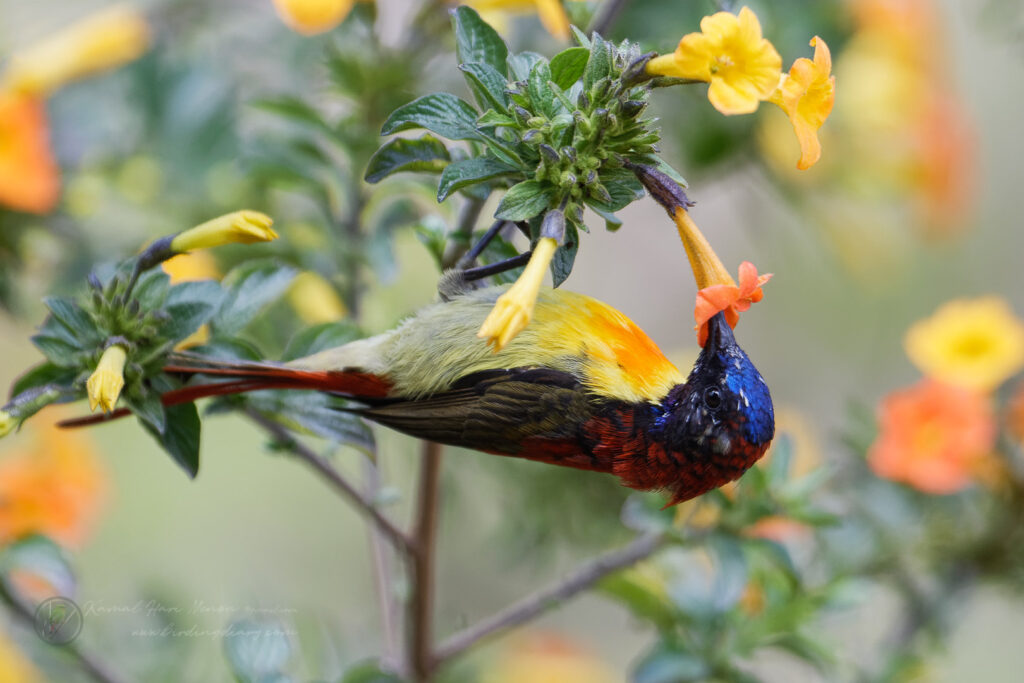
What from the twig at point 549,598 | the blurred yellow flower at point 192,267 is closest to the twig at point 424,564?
the twig at point 549,598

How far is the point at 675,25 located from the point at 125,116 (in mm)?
884

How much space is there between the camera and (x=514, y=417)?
2.72 feet

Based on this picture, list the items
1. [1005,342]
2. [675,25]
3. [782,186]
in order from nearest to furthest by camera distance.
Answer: [1005,342] < [675,25] < [782,186]

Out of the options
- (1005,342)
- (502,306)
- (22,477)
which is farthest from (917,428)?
(22,477)

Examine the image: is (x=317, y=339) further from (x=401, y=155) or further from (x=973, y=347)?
(x=973, y=347)

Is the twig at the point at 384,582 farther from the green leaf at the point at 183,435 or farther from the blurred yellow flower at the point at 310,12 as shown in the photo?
the blurred yellow flower at the point at 310,12

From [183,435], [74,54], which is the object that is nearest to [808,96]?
[183,435]

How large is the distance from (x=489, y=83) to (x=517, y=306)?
0.18 meters

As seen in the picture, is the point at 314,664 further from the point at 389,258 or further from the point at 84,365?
the point at 84,365

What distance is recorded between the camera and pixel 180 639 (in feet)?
4.63

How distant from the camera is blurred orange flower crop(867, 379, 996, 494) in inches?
50.8

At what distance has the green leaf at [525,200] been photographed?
67 cm

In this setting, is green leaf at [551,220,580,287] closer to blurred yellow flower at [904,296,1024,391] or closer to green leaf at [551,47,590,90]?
green leaf at [551,47,590,90]

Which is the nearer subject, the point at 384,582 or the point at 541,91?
the point at 541,91
